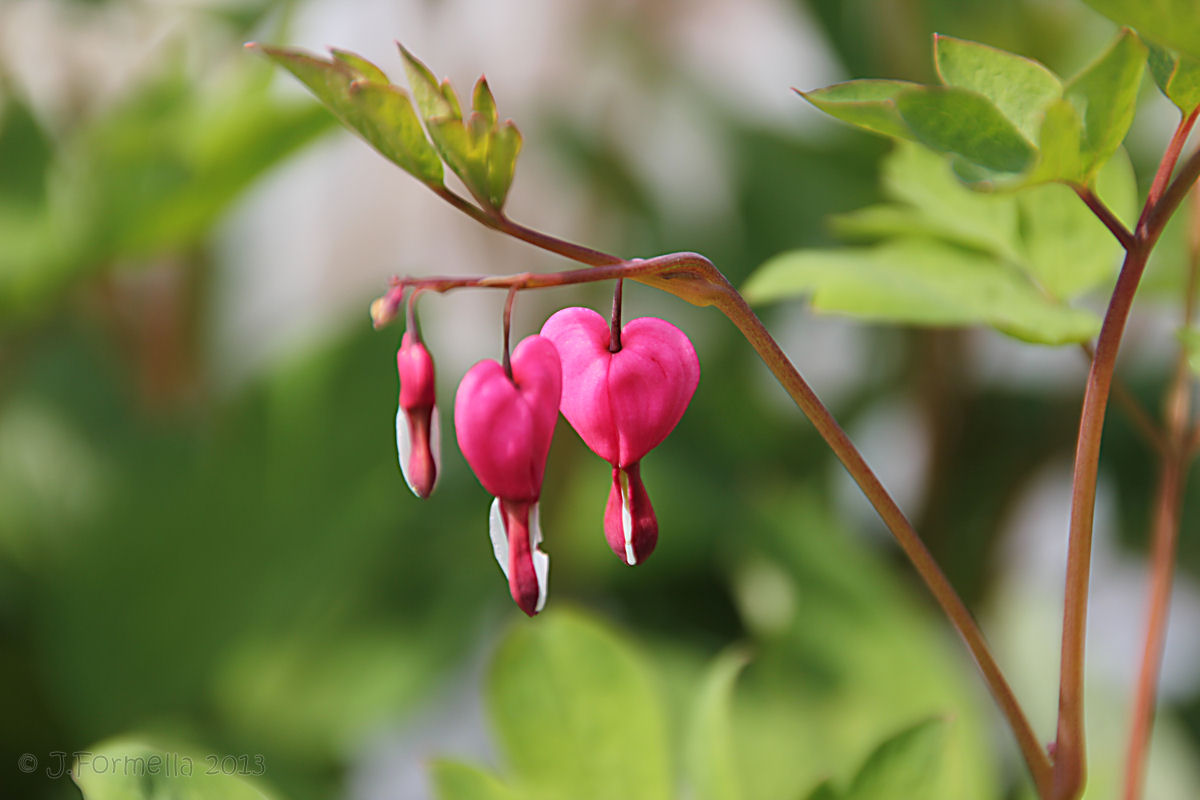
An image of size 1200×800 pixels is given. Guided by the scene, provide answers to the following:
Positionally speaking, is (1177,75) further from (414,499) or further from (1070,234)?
(414,499)

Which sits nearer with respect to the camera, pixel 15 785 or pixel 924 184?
pixel 924 184

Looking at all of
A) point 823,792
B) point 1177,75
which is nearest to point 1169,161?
point 1177,75

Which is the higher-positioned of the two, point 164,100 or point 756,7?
point 756,7

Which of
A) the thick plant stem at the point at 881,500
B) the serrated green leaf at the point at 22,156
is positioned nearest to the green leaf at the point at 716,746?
the thick plant stem at the point at 881,500

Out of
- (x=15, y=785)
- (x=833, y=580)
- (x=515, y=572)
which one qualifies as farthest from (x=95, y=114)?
(x=515, y=572)

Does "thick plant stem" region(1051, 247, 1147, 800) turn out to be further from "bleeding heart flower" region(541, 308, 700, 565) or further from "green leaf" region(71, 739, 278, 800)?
"green leaf" region(71, 739, 278, 800)

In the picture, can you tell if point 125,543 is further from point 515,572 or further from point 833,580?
point 515,572

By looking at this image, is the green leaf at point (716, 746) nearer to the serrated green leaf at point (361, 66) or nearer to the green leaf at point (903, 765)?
the green leaf at point (903, 765)
